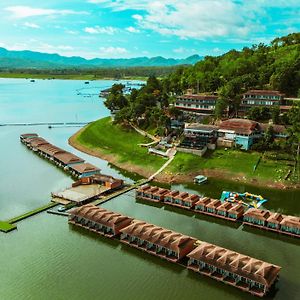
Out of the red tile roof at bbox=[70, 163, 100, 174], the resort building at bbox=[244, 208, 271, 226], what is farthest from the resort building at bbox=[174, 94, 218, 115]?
the resort building at bbox=[244, 208, 271, 226]

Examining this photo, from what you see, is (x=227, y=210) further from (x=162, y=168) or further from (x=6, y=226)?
(x=6, y=226)

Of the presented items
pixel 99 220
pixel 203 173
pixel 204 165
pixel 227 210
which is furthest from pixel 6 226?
pixel 204 165

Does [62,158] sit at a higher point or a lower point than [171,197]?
higher

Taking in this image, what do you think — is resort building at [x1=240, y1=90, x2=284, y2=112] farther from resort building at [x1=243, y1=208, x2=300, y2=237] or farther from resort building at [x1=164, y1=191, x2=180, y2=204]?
resort building at [x1=243, y1=208, x2=300, y2=237]

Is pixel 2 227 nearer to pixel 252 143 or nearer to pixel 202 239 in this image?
pixel 202 239

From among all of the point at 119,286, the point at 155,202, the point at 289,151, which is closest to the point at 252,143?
the point at 289,151

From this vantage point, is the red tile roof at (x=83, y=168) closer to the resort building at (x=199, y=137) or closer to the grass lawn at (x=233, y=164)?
the grass lawn at (x=233, y=164)
